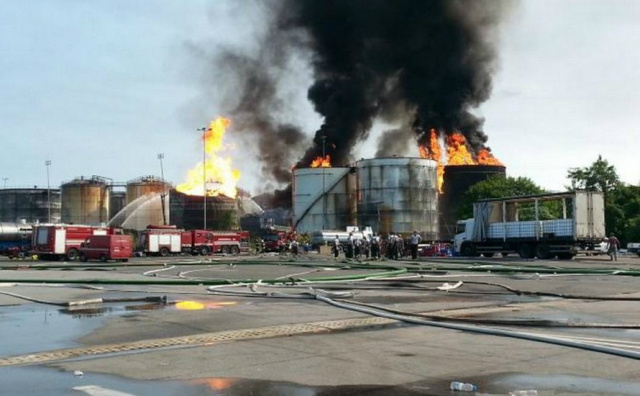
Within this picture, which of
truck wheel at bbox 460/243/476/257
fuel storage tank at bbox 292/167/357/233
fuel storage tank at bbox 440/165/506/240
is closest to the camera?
truck wheel at bbox 460/243/476/257

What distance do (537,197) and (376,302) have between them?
30211mm

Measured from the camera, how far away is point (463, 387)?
6.18m

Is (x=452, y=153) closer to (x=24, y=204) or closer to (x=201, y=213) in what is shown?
(x=201, y=213)

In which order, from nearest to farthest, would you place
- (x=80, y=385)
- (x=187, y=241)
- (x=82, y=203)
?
(x=80, y=385) → (x=187, y=241) → (x=82, y=203)

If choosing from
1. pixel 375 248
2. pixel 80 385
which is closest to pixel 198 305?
pixel 80 385

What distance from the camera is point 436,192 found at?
91188mm

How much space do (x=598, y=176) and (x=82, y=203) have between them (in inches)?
3237

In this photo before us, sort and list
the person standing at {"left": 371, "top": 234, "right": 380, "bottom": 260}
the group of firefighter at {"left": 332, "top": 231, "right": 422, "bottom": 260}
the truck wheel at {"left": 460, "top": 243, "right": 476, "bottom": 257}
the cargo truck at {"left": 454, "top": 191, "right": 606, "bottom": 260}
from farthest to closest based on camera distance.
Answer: the truck wheel at {"left": 460, "top": 243, "right": 476, "bottom": 257}, the person standing at {"left": 371, "top": 234, "right": 380, "bottom": 260}, the cargo truck at {"left": 454, "top": 191, "right": 606, "bottom": 260}, the group of firefighter at {"left": 332, "top": 231, "right": 422, "bottom": 260}

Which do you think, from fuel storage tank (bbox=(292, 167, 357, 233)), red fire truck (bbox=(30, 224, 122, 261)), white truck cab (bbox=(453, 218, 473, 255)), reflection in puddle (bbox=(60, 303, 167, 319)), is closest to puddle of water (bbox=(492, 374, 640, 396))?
reflection in puddle (bbox=(60, 303, 167, 319))

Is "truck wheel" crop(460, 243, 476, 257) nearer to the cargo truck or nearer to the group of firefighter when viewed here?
the cargo truck

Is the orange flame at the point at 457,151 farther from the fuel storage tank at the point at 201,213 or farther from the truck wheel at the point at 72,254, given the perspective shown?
the truck wheel at the point at 72,254

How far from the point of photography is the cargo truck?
39.2 meters

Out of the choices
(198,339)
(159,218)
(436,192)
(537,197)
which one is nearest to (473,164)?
(436,192)

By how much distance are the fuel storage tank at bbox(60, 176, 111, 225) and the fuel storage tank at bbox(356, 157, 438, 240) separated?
49944mm
